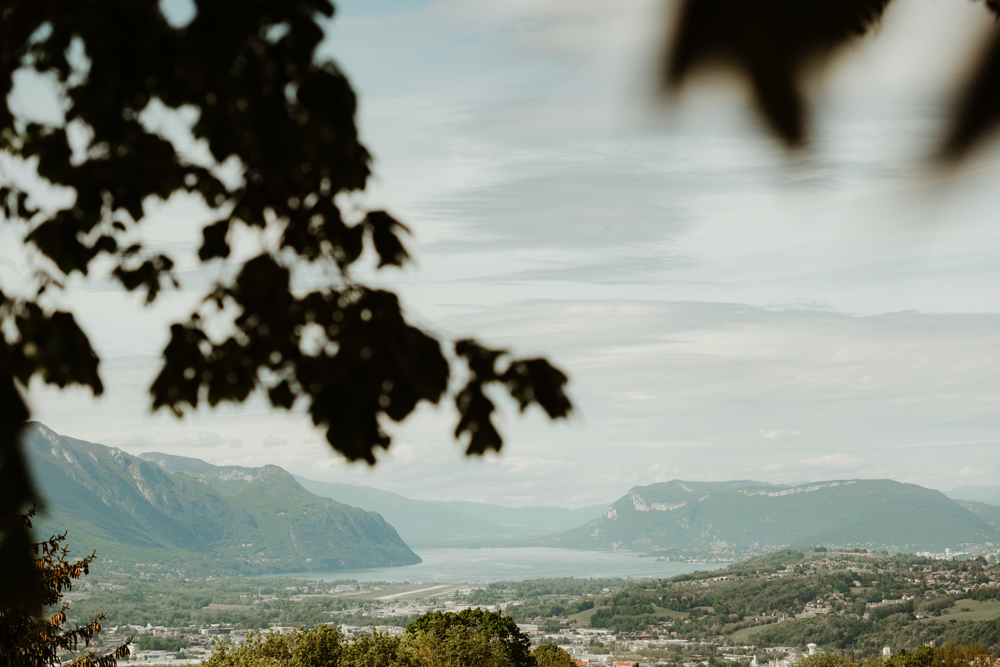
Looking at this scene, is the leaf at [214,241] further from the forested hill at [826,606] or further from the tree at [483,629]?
the forested hill at [826,606]

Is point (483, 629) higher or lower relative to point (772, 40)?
lower

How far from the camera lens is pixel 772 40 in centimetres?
79

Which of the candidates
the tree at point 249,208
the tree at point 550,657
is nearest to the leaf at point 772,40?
the tree at point 249,208

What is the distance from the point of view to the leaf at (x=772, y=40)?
0.77m

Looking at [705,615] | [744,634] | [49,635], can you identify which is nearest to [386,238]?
[49,635]

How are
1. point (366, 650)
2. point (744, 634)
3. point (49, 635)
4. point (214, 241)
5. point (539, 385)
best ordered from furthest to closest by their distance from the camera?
point (744, 634) → point (366, 650) → point (49, 635) → point (214, 241) → point (539, 385)

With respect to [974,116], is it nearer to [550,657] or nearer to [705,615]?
[550,657]

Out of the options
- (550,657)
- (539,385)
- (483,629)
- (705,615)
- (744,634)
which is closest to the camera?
(539,385)

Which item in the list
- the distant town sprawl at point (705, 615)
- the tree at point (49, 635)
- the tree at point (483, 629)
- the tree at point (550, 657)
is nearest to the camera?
the tree at point (49, 635)

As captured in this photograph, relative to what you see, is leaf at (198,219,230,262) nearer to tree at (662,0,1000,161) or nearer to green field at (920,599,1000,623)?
tree at (662,0,1000,161)

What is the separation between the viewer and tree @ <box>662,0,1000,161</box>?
2.54 feet

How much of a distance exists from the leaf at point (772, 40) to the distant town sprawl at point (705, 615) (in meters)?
123

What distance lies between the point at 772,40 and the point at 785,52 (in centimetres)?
2

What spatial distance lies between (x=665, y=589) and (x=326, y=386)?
197245mm
